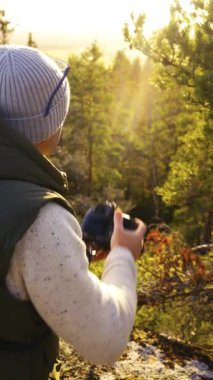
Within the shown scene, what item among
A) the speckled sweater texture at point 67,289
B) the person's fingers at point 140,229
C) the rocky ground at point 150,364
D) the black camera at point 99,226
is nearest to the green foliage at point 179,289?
the rocky ground at point 150,364

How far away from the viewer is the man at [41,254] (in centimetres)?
131

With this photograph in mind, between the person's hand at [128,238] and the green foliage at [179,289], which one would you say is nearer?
the person's hand at [128,238]

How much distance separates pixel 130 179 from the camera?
1288 inches

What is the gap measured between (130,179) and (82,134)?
255 inches

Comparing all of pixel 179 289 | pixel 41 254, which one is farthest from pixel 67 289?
pixel 179 289

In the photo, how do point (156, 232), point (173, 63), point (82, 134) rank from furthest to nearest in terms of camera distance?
point (82, 134) → point (173, 63) → point (156, 232)

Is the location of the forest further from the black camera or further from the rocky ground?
the black camera

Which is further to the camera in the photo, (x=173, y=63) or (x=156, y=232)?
(x=173, y=63)

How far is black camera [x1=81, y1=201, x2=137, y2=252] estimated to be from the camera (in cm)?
179

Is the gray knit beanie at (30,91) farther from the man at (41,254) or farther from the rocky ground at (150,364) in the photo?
the rocky ground at (150,364)

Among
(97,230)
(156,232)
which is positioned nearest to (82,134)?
(156,232)

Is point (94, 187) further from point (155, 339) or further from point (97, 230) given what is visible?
point (97, 230)

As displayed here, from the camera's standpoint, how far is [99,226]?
1839 mm

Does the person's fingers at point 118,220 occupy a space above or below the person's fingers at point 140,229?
above
